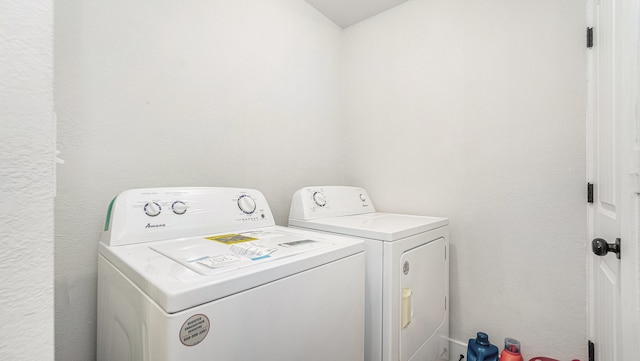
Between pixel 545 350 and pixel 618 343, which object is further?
pixel 545 350

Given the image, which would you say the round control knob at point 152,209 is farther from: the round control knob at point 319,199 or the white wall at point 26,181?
the round control knob at point 319,199

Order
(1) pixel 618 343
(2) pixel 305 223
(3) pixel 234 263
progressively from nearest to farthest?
(3) pixel 234 263
(1) pixel 618 343
(2) pixel 305 223

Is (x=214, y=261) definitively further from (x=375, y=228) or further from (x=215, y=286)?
(x=375, y=228)

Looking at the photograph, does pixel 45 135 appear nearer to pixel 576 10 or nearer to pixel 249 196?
pixel 249 196

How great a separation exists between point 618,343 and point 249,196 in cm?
146

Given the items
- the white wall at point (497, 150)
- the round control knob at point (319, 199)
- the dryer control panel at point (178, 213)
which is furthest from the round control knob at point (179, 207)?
the white wall at point (497, 150)

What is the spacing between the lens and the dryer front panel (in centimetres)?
119

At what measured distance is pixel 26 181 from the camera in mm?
392

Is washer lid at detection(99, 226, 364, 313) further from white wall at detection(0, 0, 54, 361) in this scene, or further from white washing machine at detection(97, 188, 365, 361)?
white wall at detection(0, 0, 54, 361)

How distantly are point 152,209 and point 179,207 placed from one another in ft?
0.31

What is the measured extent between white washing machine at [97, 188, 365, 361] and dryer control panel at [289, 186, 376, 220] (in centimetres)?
33

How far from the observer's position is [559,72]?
54.6 inches

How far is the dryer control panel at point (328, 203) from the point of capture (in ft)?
5.10

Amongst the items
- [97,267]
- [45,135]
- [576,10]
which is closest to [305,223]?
[97,267]
